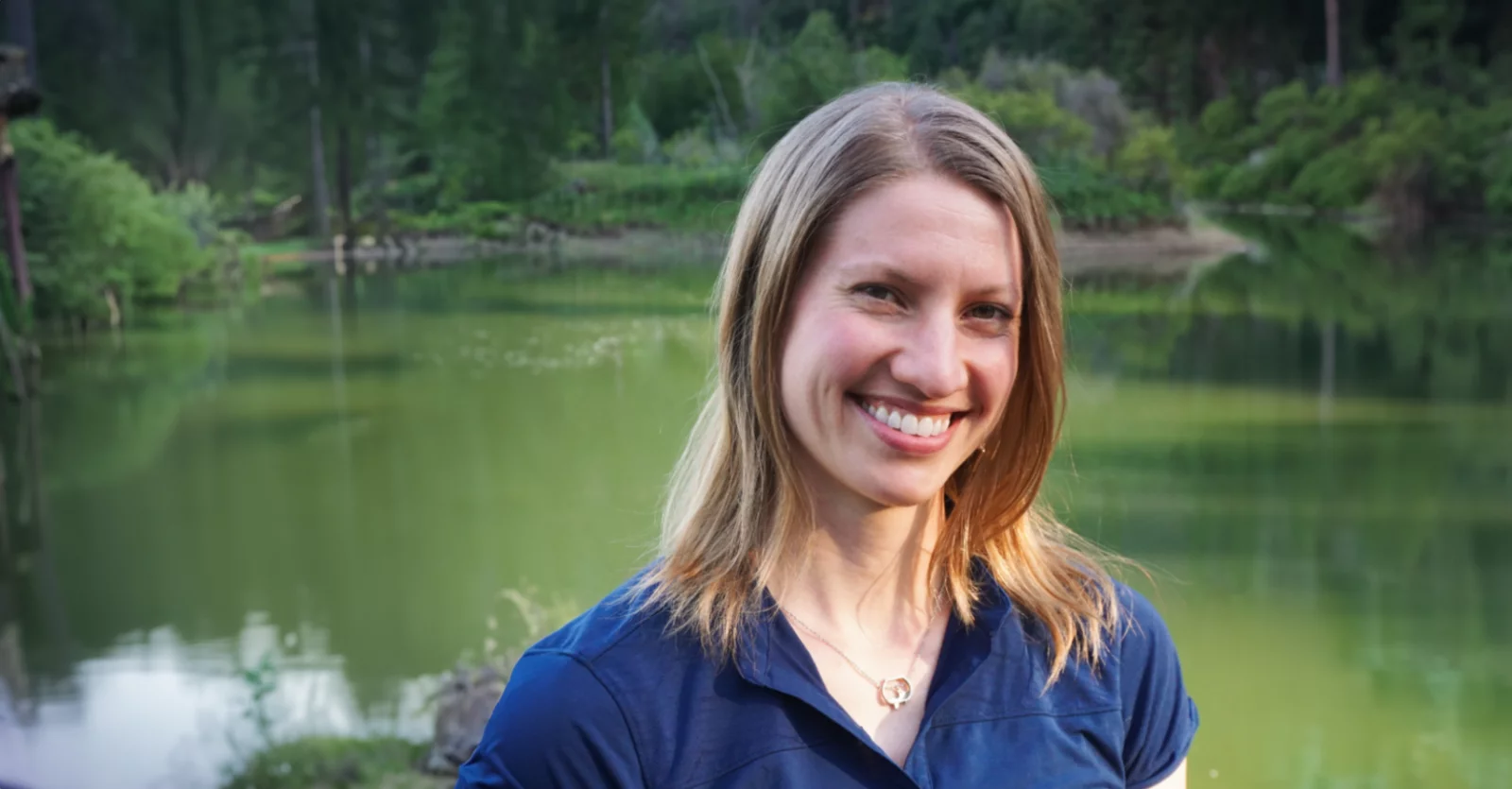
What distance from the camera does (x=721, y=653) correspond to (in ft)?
2.82

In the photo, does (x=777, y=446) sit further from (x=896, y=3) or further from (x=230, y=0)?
(x=230, y=0)

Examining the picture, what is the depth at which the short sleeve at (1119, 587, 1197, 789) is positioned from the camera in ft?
3.14

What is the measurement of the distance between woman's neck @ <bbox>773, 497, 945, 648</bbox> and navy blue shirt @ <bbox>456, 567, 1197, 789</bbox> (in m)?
0.03

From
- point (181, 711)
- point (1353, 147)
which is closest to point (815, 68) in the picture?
point (1353, 147)

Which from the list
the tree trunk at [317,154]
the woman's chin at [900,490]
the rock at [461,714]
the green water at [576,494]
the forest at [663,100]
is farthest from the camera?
the tree trunk at [317,154]

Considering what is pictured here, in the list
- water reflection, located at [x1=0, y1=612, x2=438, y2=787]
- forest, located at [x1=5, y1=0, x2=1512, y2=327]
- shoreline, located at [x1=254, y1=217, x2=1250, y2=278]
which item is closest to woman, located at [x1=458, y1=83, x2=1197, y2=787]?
water reflection, located at [x1=0, y1=612, x2=438, y2=787]

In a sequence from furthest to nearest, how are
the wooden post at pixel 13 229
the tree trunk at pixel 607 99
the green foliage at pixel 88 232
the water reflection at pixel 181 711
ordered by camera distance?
1. the tree trunk at pixel 607 99
2. the green foliage at pixel 88 232
3. the wooden post at pixel 13 229
4. the water reflection at pixel 181 711

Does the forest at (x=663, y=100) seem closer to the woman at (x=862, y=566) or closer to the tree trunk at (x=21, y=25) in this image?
the tree trunk at (x=21, y=25)

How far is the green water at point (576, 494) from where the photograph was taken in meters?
6.36

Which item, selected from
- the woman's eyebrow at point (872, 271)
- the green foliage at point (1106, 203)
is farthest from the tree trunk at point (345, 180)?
the woman's eyebrow at point (872, 271)

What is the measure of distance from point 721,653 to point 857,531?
0.13 m

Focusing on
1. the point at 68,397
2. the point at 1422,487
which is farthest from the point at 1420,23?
the point at 68,397

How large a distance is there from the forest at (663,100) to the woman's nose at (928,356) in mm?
11571

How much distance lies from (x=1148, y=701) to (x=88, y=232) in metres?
11.9
